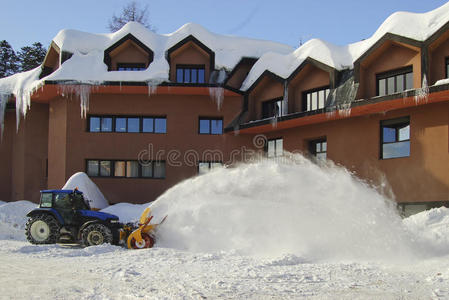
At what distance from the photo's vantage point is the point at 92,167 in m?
25.4

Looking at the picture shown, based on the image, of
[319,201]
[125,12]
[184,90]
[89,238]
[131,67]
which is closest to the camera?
[319,201]

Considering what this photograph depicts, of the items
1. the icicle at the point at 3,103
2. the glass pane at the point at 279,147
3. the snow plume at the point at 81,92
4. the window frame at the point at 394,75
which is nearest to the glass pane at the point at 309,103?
the glass pane at the point at 279,147

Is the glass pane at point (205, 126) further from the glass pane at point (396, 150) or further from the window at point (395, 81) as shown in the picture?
the glass pane at point (396, 150)

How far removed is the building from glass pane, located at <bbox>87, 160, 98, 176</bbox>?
0.05 meters

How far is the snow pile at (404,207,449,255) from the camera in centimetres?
1270

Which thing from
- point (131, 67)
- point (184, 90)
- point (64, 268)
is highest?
point (131, 67)

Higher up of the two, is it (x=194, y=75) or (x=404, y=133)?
(x=194, y=75)

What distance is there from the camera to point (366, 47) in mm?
20766

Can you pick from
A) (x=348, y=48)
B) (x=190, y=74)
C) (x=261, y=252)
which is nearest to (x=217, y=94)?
(x=190, y=74)

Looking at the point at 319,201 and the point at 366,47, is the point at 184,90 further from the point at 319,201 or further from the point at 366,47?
the point at 319,201

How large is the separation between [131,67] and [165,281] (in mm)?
19686

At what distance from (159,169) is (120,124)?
3.23 meters

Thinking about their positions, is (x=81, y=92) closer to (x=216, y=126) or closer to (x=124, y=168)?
(x=124, y=168)

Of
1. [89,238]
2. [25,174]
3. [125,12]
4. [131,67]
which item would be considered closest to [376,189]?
[89,238]
